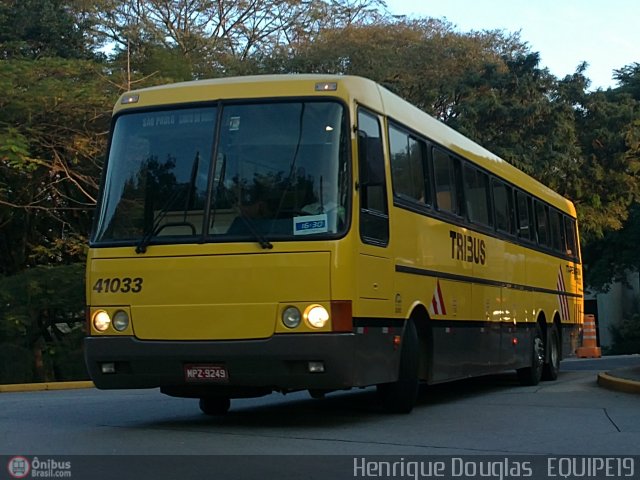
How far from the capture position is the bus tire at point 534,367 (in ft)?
55.2

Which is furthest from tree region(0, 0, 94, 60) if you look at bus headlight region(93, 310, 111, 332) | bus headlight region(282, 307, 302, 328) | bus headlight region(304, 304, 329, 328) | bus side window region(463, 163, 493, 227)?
bus headlight region(304, 304, 329, 328)

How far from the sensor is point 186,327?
9.70 metres

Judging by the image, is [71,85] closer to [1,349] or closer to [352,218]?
[1,349]

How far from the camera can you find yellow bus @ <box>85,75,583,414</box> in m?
9.48

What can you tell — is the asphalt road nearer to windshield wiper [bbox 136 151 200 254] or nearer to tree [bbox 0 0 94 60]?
windshield wiper [bbox 136 151 200 254]

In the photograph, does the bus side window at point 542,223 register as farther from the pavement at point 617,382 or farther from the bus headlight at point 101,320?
the bus headlight at point 101,320

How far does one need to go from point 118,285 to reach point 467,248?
5086mm

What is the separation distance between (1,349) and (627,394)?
53.4 ft

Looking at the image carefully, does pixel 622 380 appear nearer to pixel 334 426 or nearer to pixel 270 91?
pixel 334 426

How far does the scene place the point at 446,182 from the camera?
1283 centimetres

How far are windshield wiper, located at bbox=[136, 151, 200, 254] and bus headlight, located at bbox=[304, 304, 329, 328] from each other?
134 cm

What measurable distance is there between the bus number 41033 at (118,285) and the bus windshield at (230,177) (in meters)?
0.33

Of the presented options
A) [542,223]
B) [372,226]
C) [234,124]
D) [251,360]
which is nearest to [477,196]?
[372,226]

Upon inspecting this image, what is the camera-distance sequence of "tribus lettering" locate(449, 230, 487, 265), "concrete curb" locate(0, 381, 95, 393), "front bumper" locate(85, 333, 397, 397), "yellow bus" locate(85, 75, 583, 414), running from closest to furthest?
"front bumper" locate(85, 333, 397, 397), "yellow bus" locate(85, 75, 583, 414), "tribus lettering" locate(449, 230, 487, 265), "concrete curb" locate(0, 381, 95, 393)
